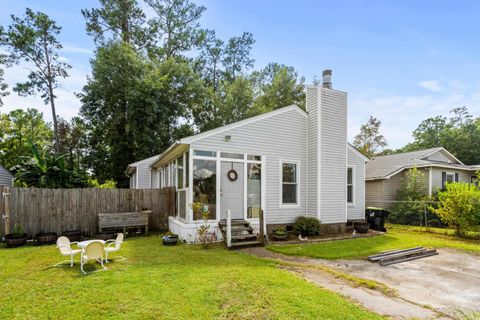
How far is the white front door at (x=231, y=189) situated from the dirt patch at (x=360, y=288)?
2.14m

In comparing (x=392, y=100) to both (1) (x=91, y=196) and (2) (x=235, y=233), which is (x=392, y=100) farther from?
(1) (x=91, y=196)

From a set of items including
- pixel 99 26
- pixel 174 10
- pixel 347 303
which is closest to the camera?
pixel 347 303

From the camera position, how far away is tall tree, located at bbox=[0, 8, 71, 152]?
2019 centimetres

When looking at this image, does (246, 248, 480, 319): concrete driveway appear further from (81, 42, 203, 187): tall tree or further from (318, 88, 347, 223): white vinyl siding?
(81, 42, 203, 187): tall tree

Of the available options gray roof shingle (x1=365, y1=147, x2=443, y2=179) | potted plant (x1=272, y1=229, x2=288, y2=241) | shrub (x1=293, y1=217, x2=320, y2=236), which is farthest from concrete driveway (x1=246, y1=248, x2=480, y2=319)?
gray roof shingle (x1=365, y1=147, x2=443, y2=179)

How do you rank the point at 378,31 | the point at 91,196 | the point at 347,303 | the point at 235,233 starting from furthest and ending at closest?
the point at 378,31 → the point at 91,196 → the point at 235,233 → the point at 347,303

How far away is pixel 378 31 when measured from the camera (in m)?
10.7

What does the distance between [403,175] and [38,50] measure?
29.0 meters

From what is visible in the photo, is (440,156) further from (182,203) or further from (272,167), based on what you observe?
(182,203)

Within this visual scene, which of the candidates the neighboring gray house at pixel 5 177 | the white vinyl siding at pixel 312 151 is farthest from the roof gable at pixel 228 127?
the neighboring gray house at pixel 5 177

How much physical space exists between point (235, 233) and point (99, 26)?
956 inches

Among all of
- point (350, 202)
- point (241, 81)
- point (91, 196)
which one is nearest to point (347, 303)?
point (350, 202)

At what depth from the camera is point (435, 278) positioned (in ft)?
17.5

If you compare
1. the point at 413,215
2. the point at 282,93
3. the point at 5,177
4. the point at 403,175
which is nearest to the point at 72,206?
the point at 5,177
